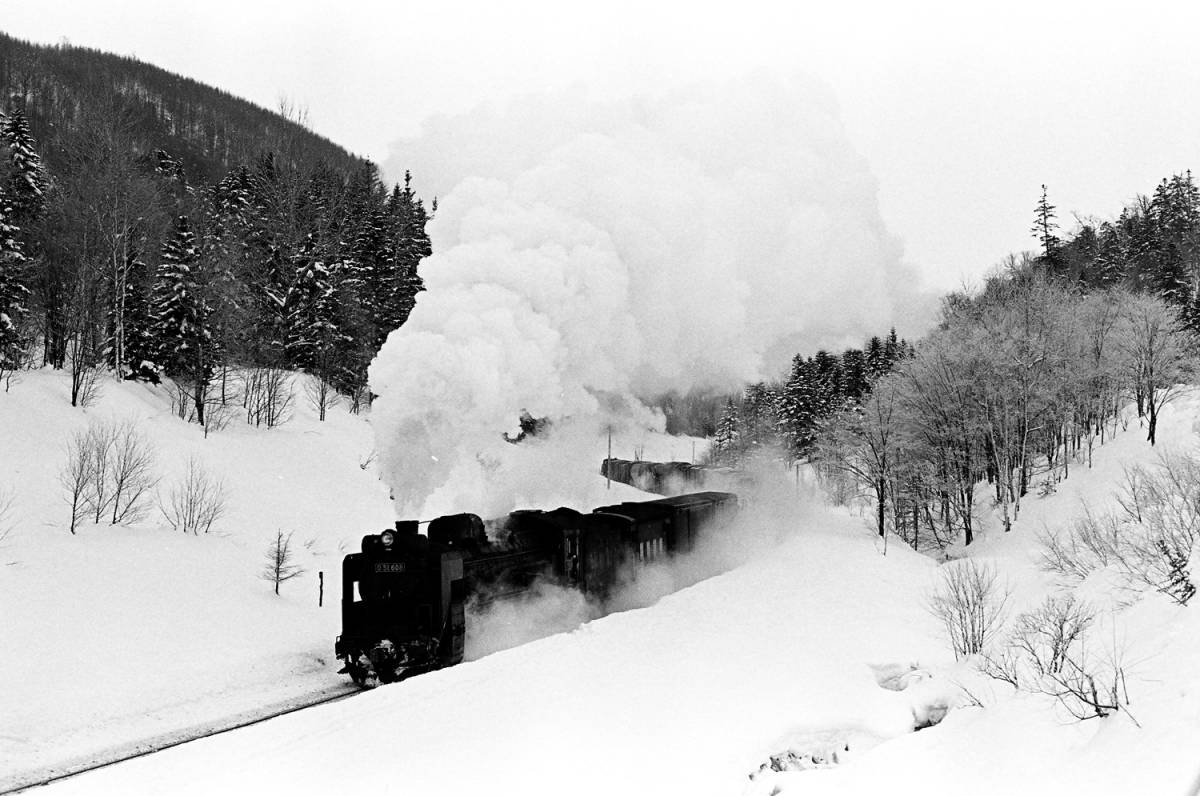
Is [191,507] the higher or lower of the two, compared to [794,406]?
lower

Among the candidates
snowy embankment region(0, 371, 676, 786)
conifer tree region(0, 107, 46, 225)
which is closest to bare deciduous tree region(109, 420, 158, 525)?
snowy embankment region(0, 371, 676, 786)

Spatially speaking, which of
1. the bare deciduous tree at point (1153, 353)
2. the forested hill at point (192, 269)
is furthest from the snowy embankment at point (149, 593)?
the bare deciduous tree at point (1153, 353)

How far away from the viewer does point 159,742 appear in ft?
32.0

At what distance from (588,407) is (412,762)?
30.9 ft

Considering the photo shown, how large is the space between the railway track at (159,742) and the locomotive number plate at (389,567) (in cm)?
194

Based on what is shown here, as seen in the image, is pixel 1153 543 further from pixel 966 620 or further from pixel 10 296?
pixel 10 296

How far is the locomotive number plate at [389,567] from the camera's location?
12.5 metres

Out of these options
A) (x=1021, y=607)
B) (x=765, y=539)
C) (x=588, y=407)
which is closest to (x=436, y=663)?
(x=588, y=407)

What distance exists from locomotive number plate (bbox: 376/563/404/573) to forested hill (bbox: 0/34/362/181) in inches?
2160

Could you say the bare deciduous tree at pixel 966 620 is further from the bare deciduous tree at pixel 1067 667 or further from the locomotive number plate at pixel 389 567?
the locomotive number plate at pixel 389 567

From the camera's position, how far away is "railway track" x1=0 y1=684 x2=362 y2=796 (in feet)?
28.0

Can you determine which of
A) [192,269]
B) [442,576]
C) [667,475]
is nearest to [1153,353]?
[667,475]

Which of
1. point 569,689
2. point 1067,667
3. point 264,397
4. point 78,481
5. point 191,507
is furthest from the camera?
point 264,397

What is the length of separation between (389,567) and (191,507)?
9887 millimetres
